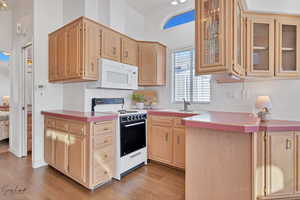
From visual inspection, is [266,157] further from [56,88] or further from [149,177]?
[56,88]

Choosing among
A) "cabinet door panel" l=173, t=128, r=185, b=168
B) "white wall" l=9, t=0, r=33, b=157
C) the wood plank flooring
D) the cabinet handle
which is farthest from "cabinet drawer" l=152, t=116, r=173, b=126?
the wood plank flooring

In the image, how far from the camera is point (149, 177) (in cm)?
266

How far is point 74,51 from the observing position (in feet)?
8.68

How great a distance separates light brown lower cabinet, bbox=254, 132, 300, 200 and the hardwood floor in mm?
981

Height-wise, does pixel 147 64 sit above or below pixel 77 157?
above

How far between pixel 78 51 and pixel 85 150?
4.77 ft

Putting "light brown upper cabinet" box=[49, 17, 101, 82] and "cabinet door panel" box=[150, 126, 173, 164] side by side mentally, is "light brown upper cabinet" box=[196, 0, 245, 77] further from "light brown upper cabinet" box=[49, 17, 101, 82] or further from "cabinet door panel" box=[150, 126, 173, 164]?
"light brown upper cabinet" box=[49, 17, 101, 82]

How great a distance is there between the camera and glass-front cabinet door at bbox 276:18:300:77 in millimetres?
2314

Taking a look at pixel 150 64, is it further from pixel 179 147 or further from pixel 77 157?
pixel 77 157

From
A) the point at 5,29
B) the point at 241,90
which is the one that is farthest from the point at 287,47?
the point at 5,29

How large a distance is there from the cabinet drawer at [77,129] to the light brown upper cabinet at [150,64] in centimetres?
166

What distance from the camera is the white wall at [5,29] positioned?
4.42 m

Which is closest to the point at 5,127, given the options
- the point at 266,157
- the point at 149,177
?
the point at 149,177

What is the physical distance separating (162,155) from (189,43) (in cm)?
227
